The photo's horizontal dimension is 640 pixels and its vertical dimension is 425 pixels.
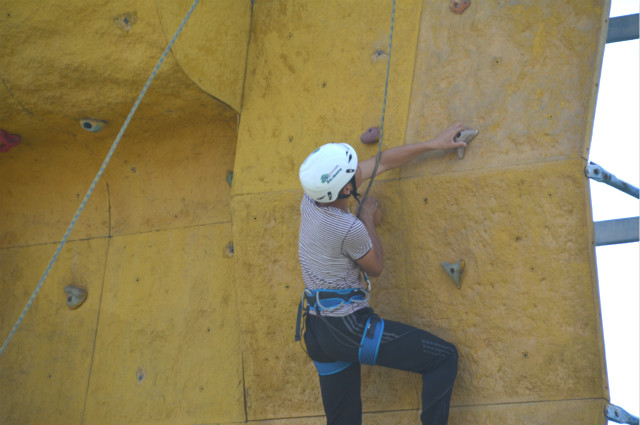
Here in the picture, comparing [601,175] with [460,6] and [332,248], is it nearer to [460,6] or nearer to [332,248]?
[460,6]

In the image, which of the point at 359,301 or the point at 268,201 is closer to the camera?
the point at 359,301

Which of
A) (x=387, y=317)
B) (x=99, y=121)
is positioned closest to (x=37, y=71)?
(x=99, y=121)

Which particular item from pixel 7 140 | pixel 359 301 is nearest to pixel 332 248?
pixel 359 301

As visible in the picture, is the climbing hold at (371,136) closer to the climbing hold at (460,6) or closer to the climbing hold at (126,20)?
the climbing hold at (460,6)

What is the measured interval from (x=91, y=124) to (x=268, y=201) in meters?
1.03

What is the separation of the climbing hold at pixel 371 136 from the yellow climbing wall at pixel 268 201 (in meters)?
0.06

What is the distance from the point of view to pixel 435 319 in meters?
2.83

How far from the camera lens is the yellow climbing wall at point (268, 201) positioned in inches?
107

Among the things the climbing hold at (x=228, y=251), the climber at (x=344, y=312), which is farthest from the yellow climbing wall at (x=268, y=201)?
the climber at (x=344, y=312)

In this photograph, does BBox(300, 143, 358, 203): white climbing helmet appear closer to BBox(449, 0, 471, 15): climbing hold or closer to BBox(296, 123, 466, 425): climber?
BBox(296, 123, 466, 425): climber

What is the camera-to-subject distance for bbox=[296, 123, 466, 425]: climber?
2.46 metres

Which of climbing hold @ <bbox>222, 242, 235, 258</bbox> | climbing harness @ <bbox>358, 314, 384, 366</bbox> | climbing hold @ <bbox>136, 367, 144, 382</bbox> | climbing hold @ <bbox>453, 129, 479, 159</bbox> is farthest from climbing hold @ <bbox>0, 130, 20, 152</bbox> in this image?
climbing hold @ <bbox>453, 129, 479, 159</bbox>

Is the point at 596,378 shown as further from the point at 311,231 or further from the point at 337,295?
the point at 311,231

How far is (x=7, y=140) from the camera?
3.48 m
